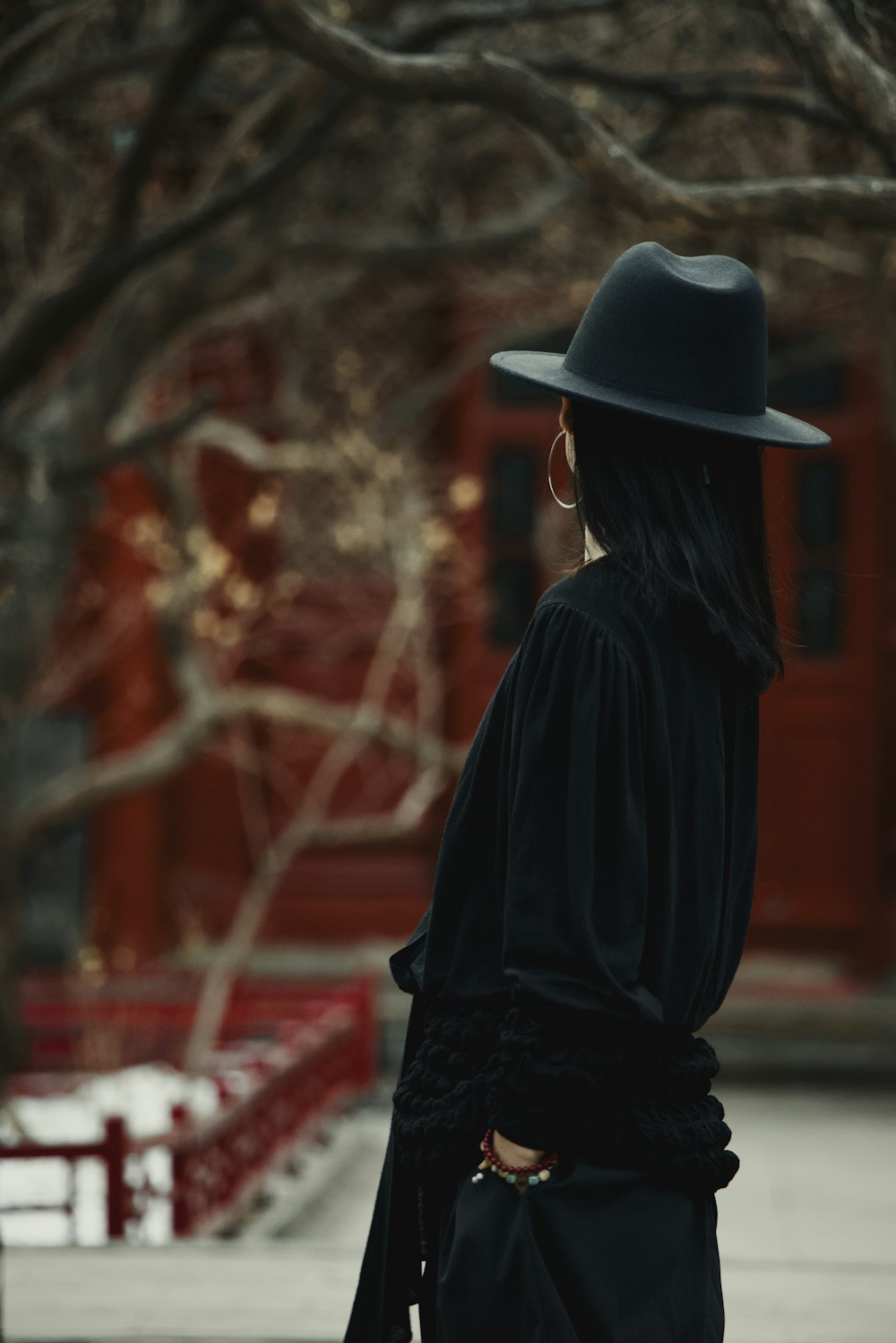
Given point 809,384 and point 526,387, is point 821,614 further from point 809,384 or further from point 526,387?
point 526,387

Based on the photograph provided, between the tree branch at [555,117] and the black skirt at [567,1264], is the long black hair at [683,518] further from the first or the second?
the tree branch at [555,117]

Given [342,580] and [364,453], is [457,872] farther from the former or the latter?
[342,580]

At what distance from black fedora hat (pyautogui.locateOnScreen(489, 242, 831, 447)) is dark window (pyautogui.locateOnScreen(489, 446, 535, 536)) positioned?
8.80m

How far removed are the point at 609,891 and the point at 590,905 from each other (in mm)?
51

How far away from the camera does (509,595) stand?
11.0 meters

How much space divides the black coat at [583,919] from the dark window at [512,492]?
886 centimetres

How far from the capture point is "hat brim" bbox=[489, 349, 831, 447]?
81.0 inches

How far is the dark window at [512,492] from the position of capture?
10961 mm

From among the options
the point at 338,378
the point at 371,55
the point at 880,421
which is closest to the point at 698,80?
the point at 371,55

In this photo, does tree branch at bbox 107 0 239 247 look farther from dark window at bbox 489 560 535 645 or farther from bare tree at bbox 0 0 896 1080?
dark window at bbox 489 560 535 645

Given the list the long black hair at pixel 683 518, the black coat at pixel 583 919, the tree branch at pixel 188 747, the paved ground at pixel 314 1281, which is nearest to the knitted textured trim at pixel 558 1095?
the black coat at pixel 583 919

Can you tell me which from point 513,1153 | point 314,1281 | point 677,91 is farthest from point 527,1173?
point 677,91

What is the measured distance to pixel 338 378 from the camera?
9945mm

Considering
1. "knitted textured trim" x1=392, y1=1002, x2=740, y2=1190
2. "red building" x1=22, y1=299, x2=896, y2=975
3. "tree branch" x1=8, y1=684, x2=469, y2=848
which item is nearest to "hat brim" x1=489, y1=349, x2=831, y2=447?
"knitted textured trim" x1=392, y1=1002, x2=740, y2=1190
